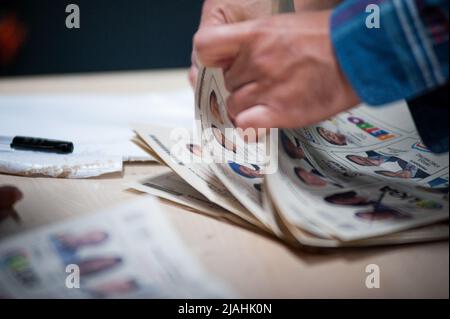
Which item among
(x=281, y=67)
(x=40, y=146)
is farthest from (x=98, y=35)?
(x=281, y=67)

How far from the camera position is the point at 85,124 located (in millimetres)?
800

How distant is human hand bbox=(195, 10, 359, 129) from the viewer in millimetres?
450

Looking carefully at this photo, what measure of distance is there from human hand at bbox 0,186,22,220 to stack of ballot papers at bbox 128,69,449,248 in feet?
0.43

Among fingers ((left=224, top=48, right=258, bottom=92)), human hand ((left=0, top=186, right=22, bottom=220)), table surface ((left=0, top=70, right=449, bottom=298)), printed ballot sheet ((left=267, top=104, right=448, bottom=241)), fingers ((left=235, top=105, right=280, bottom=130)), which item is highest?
fingers ((left=224, top=48, right=258, bottom=92))

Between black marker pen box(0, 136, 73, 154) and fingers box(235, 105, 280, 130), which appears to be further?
black marker pen box(0, 136, 73, 154)

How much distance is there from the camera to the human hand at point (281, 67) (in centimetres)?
45

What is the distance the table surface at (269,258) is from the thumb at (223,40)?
17 cm

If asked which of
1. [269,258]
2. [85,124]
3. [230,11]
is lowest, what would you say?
[269,258]

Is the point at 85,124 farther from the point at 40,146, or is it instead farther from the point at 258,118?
the point at 258,118

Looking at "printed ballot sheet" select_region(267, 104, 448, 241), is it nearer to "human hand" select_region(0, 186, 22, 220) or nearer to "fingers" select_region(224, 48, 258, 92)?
"fingers" select_region(224, 48, 258, 92)

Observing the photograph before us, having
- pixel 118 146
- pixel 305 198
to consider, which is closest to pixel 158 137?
pixel 118 146

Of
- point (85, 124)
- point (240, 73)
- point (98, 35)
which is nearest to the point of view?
point (240, 73)

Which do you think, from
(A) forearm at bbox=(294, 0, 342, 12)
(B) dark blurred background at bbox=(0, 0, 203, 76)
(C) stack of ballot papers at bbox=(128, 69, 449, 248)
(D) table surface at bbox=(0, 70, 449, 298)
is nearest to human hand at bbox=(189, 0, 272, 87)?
(A) forearm at bbox=(294, 0, 342, 12)

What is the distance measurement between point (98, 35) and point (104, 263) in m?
1.01
